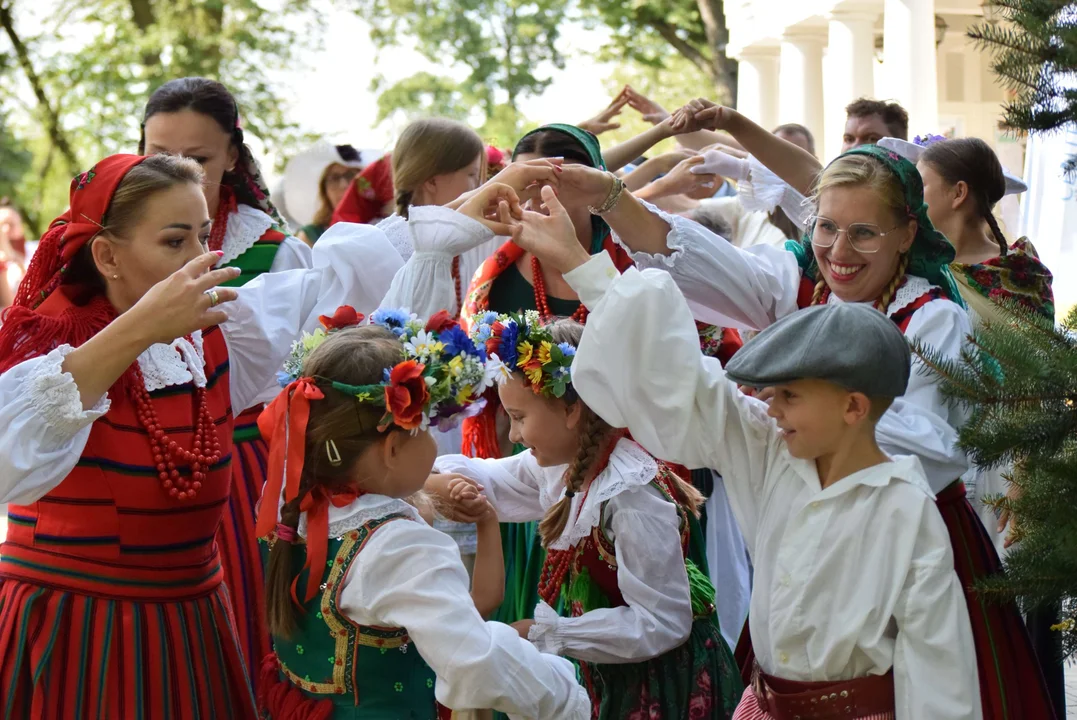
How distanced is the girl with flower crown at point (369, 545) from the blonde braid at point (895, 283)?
96 cm

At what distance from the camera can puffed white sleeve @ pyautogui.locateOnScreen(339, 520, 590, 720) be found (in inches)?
82.1

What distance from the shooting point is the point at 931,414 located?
98.3 inches

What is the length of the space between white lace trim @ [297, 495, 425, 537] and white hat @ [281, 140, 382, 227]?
414 cm

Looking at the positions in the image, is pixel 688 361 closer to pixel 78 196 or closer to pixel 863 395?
pixel 863 395

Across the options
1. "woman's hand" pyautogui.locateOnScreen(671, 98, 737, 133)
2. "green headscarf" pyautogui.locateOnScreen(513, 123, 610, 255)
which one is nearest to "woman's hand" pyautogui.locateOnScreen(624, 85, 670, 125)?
"woman's hand" pyautogui.locateOnScreen(671, 98, 737, 133)

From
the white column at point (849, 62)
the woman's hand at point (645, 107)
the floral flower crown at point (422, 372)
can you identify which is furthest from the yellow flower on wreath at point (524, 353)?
the white column at point (849, 62)

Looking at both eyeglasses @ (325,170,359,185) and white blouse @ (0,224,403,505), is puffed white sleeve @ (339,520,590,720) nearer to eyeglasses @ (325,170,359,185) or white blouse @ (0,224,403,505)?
white blouse @ (0,224,403,505)

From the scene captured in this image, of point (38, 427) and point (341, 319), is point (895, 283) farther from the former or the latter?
point (38, 427)

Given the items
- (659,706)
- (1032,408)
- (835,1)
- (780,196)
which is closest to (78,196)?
(659,706)

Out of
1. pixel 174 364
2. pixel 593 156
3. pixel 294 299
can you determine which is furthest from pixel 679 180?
pixel 174 364

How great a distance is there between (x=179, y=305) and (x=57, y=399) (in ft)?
0.92

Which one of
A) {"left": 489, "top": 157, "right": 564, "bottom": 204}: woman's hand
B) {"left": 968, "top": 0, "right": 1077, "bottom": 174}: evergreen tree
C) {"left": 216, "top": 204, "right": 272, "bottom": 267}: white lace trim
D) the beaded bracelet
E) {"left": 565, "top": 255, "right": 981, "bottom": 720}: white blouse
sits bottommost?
{"left": 565, "top": 255, "right": 981, "bottom": 720}: white blouse

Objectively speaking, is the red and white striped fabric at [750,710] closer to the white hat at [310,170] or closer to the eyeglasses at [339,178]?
the white hat at [310,170]

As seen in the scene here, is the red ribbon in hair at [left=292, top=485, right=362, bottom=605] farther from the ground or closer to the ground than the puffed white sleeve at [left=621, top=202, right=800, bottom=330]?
closer to the ground
